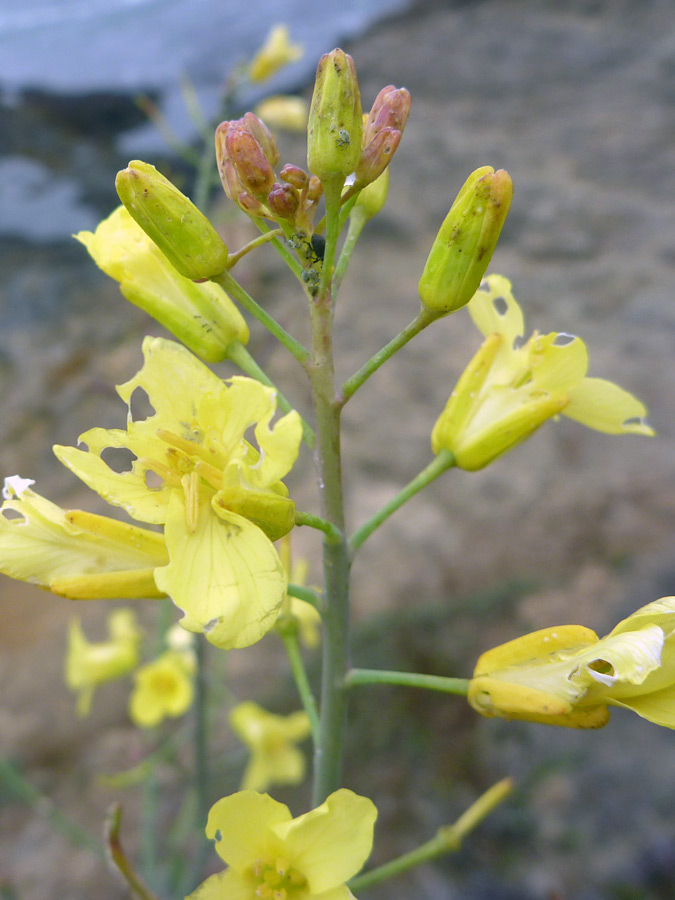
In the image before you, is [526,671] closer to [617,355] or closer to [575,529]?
[575,529]

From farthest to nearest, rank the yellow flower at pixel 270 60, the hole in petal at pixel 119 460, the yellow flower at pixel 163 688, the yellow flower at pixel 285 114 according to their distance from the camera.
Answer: the hole in petal at pixel 119 460, the yellow flower at pixel 285 114, the yellow flower at pixel 270 60, the yellow flower at pixel 163 688

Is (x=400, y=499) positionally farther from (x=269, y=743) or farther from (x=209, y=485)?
(x=269, y=743)

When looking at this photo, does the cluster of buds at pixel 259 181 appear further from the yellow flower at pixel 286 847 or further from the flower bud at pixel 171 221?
the yellow flower at pixel 286 847

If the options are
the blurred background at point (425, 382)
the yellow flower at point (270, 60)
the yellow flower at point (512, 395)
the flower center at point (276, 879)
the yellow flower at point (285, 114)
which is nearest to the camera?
the flower center at point (276, 879)

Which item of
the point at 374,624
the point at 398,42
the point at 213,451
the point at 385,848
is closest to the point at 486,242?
the point at 213,451

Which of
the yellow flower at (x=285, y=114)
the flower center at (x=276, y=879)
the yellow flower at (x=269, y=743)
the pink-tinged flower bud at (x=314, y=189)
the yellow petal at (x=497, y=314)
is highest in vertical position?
the yellow flower at (x=285, y=114)

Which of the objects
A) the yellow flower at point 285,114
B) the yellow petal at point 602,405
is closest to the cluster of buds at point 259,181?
the yellow petal at point 602,405

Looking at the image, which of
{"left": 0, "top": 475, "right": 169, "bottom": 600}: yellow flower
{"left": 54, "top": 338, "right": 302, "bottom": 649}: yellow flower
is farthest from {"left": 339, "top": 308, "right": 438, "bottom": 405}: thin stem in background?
{"left": 0, "top": 475, "right": 169, "bottom": 600}: yellow flower

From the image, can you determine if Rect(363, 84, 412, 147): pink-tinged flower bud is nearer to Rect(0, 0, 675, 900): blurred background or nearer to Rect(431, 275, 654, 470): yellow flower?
Rect(431, 275, 654, 470): yellow flower
